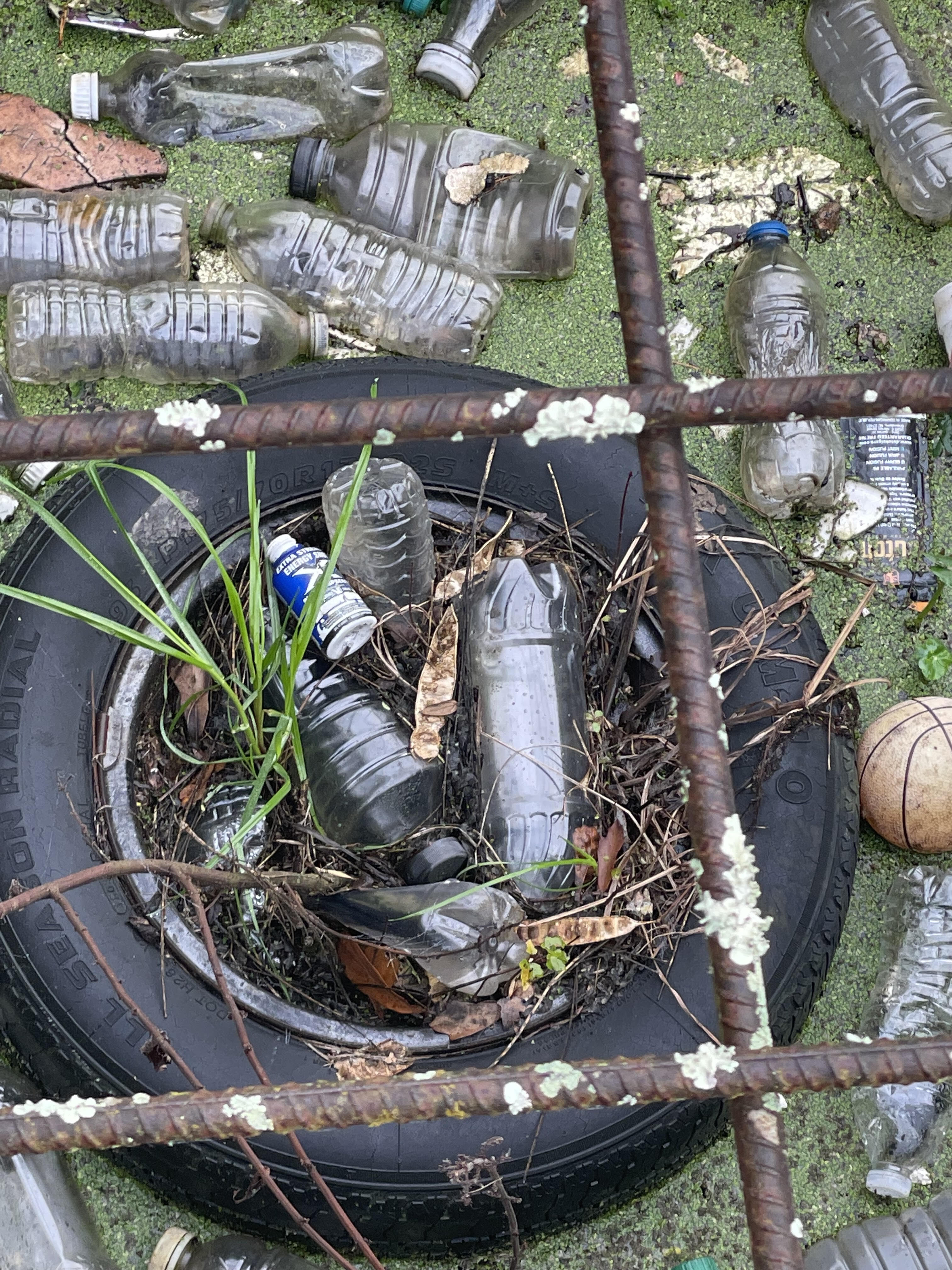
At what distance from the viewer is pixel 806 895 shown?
1509mm

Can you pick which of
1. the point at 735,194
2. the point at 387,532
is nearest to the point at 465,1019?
the point at 387,532

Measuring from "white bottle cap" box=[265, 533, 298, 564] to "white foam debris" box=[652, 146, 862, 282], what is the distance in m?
1.03

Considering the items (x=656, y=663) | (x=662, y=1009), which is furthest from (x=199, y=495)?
(x=662, y=1009)

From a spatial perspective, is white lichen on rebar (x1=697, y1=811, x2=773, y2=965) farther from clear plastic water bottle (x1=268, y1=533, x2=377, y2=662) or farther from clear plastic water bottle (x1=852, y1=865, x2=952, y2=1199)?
clear plastic water bottle (x1=852, y1=865, x2=952, y2=1199)

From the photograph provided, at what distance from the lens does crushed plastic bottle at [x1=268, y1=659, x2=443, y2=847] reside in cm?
158

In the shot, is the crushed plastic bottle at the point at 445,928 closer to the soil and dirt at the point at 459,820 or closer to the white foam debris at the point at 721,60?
the soil and dirt at the point at 459,820

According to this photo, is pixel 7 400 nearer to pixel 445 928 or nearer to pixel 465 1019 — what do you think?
pixel 445 928

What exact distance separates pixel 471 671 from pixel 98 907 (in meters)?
0.62

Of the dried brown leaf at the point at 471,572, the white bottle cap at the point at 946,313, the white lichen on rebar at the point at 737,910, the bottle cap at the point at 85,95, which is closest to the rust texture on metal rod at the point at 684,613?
the white lichen on rebar at the point at 737,910

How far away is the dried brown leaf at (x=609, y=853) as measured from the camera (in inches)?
60.5

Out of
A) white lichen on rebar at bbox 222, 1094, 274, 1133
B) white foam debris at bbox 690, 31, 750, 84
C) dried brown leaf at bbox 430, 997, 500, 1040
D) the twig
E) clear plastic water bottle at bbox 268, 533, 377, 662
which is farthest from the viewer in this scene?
white foam debris at bbox 690, 31, 750, 84

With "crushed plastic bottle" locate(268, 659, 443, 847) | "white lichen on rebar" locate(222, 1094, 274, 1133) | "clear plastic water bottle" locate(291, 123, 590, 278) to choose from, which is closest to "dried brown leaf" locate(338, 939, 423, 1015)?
"crushed plastic bottle" locate(268, 659, 443, 847)

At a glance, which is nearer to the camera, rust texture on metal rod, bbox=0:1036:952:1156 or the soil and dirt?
rust texture on metal rod, bbox=0:1036:952:1156

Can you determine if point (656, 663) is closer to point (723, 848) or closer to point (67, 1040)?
point (723, 848)
